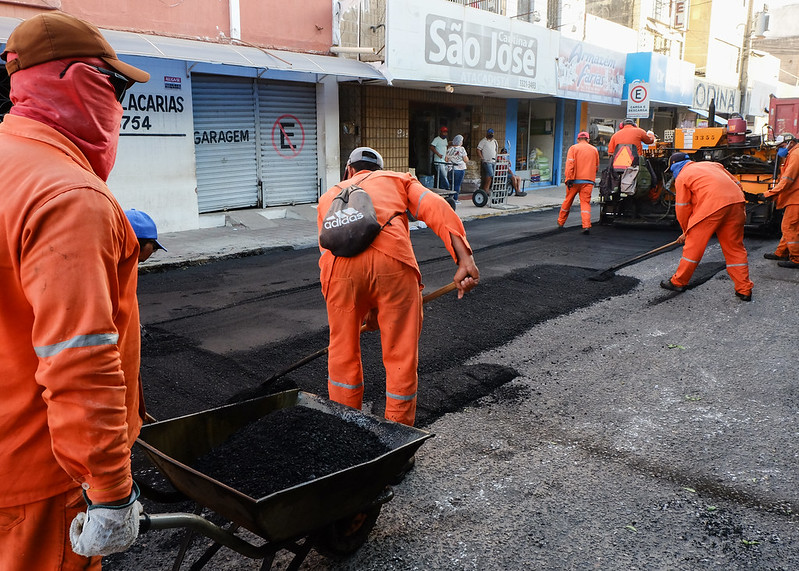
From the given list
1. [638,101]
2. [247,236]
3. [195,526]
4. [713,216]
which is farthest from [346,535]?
[638,101]

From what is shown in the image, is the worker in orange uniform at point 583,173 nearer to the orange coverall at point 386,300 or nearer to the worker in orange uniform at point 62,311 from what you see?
the orange coverall at point 386,300

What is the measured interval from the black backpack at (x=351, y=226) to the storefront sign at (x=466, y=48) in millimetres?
10324

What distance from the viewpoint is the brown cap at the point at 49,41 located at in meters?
1.61

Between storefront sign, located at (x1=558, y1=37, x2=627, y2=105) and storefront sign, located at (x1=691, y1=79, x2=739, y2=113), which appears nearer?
storefront sign, located at (x1=558, y1=37, x2=627, y2=105)

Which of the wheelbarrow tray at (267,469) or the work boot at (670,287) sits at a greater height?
the wheelbarrow tray at (267,469)

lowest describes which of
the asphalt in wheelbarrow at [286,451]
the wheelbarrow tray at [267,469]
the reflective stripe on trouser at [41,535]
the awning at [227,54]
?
the asphalt in wheelbarrow at [286,451]

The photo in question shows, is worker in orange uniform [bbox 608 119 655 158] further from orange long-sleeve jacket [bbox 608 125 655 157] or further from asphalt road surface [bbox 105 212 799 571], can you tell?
asphalt road surface [bbox 105 212 799 571]

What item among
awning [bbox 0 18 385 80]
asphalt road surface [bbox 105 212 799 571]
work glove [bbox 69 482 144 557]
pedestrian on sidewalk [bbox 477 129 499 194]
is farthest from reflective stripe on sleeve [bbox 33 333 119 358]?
pedestrian on sidewalk [bbox 477 129 499 194]

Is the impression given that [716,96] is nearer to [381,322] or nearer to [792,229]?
[792,229]

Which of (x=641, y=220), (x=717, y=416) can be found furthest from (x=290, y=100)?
(x=717, y=416)

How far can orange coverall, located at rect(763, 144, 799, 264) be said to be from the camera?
26.2ft

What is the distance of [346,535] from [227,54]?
31.0 ft

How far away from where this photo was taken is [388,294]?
3283 millimetres

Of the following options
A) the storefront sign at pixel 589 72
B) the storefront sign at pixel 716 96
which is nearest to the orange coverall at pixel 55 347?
the storefront sign at pixel 589 72
